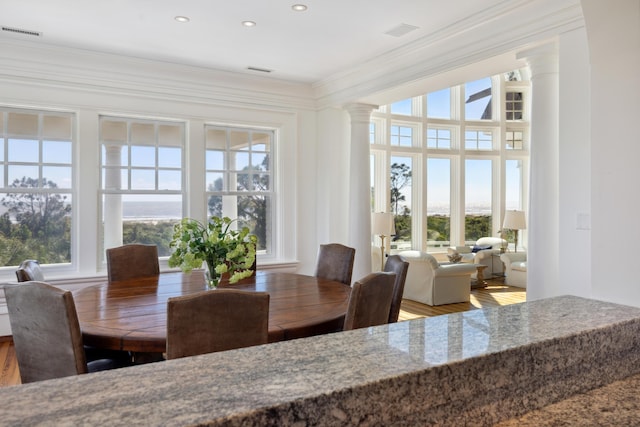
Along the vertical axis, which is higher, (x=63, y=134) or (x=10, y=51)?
(x=10, y=51)

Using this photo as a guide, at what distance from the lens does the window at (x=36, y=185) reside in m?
4.26

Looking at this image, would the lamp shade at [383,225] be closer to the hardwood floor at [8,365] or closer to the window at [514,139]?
the window at [514,139]

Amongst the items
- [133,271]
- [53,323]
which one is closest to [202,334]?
[53,323]

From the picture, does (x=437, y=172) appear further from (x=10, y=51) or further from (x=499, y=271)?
(x=10, y=51)

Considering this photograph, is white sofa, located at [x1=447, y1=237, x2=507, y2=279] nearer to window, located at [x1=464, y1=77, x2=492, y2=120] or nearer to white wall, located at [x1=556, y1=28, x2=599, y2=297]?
window, located at [x1=464, y1=77, x2=492, y2=120]

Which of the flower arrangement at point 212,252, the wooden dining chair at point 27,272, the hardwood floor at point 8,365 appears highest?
the flower arrangement at point 212,252

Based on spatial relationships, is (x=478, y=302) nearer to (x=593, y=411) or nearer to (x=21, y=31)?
(x=593, y=411)

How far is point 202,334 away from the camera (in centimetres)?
170

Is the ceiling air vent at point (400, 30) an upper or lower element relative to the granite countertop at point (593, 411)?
upper

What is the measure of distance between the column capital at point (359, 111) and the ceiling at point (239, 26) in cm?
59

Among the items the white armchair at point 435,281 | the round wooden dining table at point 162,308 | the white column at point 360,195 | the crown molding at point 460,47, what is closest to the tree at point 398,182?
the white armchair at point 435,281

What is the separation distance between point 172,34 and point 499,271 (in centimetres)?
639

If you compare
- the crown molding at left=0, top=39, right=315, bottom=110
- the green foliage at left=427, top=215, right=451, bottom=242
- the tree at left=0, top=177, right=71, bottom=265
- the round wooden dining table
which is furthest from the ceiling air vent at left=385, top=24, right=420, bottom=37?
the green foliage at left=427, top=215, right=451, bottom=242

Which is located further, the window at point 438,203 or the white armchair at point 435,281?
the window at point 438,203
